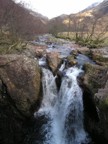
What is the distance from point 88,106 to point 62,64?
5.00m

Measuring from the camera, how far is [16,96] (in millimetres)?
16453

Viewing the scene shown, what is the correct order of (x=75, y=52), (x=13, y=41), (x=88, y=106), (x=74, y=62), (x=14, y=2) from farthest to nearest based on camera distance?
1. (x=14, y=2)
2. (x=75, y=52)
3. (x=13, y=41)
4. (x=74, y=62)
5. (x=88, y=106)

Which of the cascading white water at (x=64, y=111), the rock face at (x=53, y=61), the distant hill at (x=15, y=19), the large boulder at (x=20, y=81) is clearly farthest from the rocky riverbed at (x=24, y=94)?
the distant hill at (x=15, y=19)

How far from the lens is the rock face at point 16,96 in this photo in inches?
634

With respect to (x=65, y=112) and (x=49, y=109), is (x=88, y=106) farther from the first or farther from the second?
(x=49, y=109)

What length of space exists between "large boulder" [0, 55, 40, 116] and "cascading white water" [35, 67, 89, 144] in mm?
831

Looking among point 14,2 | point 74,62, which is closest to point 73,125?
point 74,62

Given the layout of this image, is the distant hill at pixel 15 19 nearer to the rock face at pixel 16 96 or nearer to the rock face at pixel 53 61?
the rock face at pixel 53 61

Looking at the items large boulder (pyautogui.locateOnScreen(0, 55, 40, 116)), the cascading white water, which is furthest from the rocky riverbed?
the cascading white water

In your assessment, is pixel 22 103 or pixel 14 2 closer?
pixel 22 103

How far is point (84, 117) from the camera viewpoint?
15672 millimetres

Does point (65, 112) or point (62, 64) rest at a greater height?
point (62, 64)

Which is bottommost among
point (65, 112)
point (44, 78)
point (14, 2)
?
point (65, 112)

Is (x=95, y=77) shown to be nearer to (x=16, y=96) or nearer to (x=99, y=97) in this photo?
(x=99, y=97)
